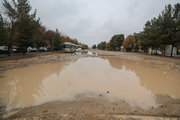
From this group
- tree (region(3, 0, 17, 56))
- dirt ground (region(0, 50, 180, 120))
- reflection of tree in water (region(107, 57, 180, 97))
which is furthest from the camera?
tree (region(3, 0, 17, 56))

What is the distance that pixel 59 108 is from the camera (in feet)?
9.75

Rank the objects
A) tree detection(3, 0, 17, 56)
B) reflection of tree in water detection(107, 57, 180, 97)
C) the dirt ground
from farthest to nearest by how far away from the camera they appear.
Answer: tree detection(3, 0, 17, 56)
reflection of tree in water detection(107, 57, 180, 97)
the dirt ground

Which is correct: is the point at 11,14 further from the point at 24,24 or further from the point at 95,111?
the point at 95,111

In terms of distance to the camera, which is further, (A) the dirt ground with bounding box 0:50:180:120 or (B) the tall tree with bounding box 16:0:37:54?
(B) the tall tree with bounding box 16:0:37:54

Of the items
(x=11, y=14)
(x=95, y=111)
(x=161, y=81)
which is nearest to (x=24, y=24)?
(x=11, y=14)

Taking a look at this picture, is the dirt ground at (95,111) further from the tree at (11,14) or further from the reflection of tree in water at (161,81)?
the tree at (11,14)

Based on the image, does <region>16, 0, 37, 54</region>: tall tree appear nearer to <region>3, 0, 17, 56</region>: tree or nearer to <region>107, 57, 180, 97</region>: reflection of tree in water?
<region>3, 0, 17, 56</region>: tree

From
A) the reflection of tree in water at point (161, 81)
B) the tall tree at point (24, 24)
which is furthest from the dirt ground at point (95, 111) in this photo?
the tall tree at point (24, 24)

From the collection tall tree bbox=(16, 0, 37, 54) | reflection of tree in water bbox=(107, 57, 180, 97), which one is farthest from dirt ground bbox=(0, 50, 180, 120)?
tall tree bbox=(16, 0, 37, 54)

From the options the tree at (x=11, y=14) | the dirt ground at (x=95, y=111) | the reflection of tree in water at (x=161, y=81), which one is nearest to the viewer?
the dirt ground at (x=95, y=111)

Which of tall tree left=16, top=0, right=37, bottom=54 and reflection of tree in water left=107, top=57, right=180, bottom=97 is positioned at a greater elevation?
tall tree left=16, top=0, right=37, bottom=54

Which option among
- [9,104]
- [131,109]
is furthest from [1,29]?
[131,109]

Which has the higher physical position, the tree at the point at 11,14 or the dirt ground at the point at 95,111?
the tree at the point at 11,14

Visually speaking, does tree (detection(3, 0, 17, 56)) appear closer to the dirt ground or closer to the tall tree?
the tall tree
